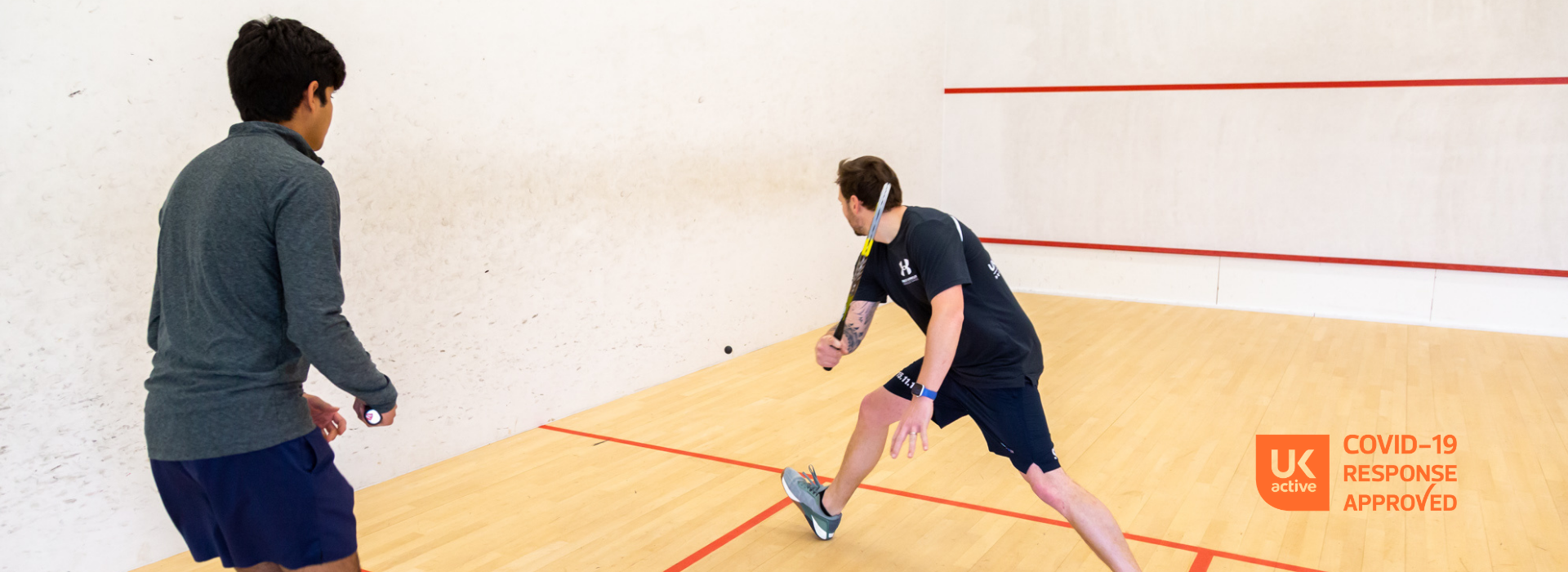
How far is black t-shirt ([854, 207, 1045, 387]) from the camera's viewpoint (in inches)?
71.4

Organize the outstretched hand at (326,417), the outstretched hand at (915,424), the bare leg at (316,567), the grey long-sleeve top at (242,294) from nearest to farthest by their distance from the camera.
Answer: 1. the grey long-sleeve top at (242,294)
2. the bare leg at (316,567)
3. the outstretched hand at (326,417)
4. the outstretched hand at (915,424)

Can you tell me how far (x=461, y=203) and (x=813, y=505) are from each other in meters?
1.49

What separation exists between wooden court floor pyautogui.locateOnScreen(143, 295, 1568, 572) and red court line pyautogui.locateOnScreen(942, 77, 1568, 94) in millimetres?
1363

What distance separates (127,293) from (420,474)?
0.95 metres

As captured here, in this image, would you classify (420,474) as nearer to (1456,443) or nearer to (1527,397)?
(1456,443)

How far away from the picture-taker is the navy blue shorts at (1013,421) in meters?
1.81

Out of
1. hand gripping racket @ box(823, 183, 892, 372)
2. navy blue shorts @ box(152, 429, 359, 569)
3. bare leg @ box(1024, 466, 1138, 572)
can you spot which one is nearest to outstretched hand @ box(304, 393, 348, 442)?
navy blue shorts @ box(152, 429, 359, 569)

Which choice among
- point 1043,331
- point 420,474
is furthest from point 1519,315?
point 420,474

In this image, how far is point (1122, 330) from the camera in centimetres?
488

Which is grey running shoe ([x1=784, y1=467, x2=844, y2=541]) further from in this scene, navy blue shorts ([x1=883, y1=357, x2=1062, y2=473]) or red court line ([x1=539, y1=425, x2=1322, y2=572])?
navy blue shorts ([x1=883, y1=357, x2=1062, y2=473])

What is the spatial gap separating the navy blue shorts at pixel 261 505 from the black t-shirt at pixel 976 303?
1.05 meters

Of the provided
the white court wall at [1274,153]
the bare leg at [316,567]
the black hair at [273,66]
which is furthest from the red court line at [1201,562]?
the white court wall at [1274,153]

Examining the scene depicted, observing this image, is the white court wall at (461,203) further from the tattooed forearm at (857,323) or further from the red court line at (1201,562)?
the red court line at (1201,562)

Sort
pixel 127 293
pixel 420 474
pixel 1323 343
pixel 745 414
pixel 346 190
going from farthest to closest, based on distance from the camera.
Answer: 1. pixel 1323 343
2. pixel 745 414
3. pixel 420 474
4. pixel 346 190
5. pixel 127 293
